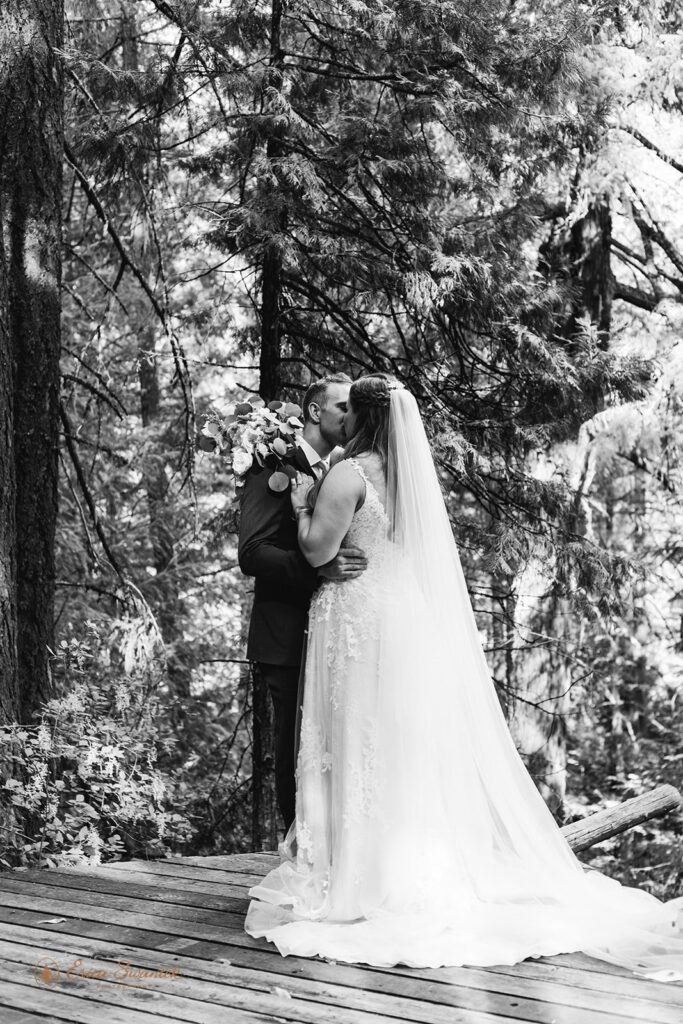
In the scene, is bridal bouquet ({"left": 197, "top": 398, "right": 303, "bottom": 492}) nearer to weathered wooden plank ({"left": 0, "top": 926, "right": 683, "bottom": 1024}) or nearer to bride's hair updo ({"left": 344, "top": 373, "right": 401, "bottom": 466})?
bride's hair updo ({"left": 344, "top": 373, "right": 401, "bottom": 466})

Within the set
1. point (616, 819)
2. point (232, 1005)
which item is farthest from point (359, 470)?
point (616, 819)

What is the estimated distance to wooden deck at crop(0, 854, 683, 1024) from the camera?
2.97 m

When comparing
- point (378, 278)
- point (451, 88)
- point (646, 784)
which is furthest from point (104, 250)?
point (646, 784)

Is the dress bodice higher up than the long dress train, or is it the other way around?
the dress bodice

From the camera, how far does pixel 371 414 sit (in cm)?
415

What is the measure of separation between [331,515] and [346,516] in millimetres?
60

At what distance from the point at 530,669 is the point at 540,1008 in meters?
6.82

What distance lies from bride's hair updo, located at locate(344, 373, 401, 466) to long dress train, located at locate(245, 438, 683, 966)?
12cm

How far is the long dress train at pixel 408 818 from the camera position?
359cm

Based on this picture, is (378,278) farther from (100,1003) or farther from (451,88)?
(100,1003)

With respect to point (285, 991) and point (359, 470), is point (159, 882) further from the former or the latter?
point (359, 470)

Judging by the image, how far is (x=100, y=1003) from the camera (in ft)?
10.1

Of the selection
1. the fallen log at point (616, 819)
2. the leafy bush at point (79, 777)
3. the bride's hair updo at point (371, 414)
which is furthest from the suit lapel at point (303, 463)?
the fallen log at point (616, 819)

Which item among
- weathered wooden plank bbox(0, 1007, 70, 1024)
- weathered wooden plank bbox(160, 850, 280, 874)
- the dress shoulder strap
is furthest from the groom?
weathered wooden plank bbox(0, 1007, 70, 1024)
